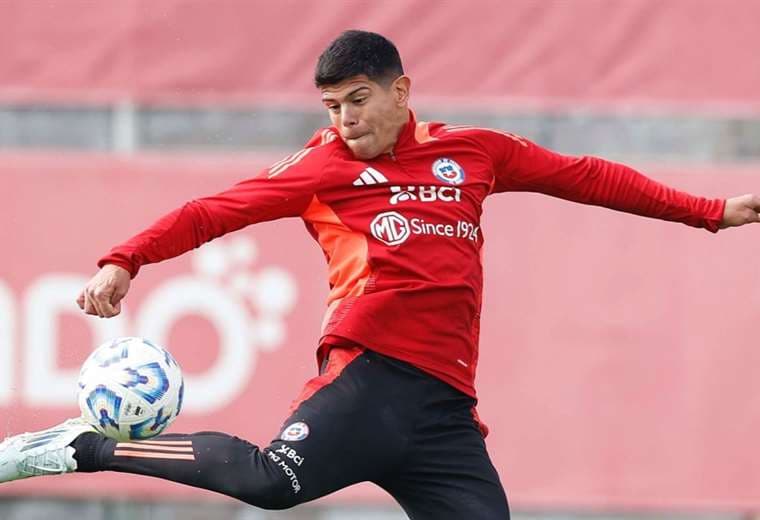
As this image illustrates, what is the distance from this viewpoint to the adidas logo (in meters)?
5.06

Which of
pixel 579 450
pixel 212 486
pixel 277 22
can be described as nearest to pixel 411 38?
pixel 277 22

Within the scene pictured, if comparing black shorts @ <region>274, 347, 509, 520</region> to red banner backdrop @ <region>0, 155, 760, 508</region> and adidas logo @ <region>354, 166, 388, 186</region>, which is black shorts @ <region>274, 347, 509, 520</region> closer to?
adidas logo @ <region>354, 166, 388, 186</region>

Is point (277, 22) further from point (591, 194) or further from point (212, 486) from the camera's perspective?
point (212, 486)

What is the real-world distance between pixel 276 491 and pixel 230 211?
2.97 feet

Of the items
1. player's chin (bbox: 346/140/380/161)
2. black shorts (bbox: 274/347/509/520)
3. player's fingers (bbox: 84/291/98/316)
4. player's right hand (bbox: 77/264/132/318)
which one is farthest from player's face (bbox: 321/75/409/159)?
player's fingers (bbox: 84/291/98/316)

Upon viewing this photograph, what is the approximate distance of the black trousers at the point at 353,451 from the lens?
4828mm

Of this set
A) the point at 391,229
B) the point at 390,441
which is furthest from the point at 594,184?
the point at 390,441

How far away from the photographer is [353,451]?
16.0ft

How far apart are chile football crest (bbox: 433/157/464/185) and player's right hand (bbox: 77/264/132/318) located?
113 cm

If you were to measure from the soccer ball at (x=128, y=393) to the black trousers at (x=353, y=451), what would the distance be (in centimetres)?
7

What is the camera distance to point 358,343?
198 inches

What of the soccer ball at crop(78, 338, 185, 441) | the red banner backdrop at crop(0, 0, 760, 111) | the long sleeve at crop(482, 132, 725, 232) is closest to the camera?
the soccer ball at crop(78, 338, 185, 441)

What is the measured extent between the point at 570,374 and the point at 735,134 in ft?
5.03

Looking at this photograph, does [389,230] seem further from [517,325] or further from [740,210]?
[517,325]
